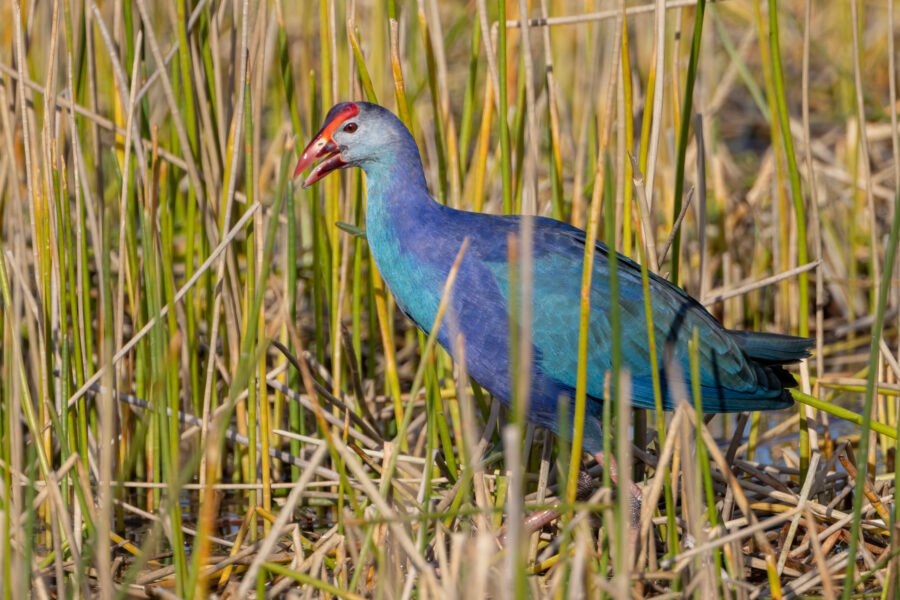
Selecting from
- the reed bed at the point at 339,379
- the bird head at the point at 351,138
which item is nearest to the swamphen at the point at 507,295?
the bird head at the point at 351,138

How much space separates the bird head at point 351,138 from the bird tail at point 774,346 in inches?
34.5

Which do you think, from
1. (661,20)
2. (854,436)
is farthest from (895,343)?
(661,20)

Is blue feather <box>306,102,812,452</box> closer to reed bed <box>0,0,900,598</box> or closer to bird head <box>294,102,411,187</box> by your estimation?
bird head <box>294,102,411,187</box>

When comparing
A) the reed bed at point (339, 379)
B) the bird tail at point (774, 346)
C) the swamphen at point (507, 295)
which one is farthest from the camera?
the bird tail at point (774, 346)

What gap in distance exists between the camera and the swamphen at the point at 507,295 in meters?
2.47

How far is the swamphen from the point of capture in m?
2.47

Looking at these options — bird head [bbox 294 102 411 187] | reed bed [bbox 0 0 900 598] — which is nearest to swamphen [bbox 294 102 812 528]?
bird head [bbox 294 102 411 187]

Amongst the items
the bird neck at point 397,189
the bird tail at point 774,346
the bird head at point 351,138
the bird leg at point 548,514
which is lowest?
the bird leg at point 548,514

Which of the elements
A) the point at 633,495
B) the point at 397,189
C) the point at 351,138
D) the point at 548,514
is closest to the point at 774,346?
the point at 633,495

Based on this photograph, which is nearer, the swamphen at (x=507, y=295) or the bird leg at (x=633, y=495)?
the swamphen at (x=507, y=295)

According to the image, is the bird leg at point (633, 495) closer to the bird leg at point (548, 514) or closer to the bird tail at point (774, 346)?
the bird leg at point (548, 514)

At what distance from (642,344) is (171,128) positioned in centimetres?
134

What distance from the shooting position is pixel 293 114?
2873 millimetres

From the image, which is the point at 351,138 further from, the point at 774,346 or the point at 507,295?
the point at 774,346
